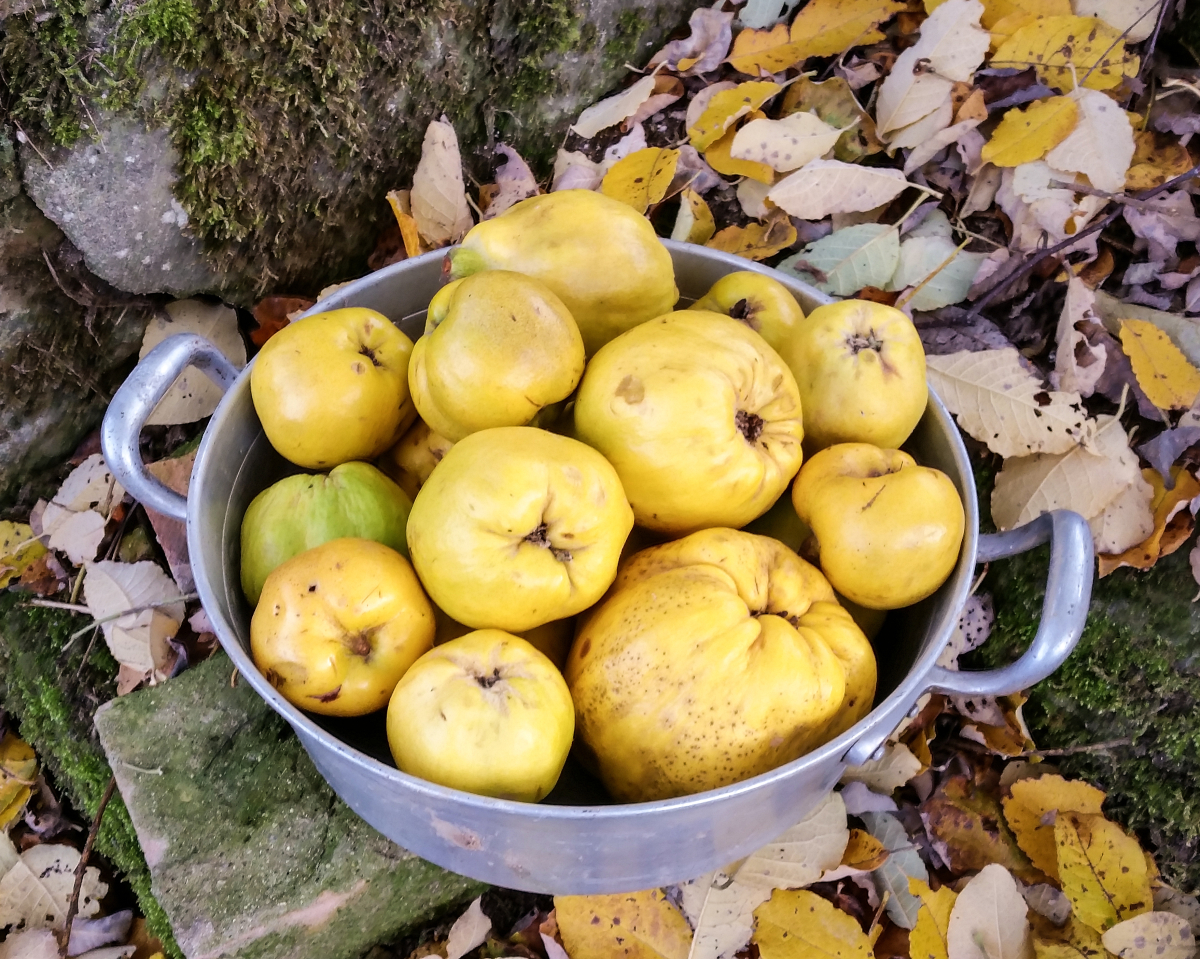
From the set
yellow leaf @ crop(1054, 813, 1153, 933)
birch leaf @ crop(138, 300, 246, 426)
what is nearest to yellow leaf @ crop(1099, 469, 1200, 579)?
yellow leaf @ crop(1054, 813, 1153, 933)

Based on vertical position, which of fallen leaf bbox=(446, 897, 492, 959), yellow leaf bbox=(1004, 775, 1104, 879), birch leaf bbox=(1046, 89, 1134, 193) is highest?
birch leaf bbox=(1046, 89, 1134, 193)

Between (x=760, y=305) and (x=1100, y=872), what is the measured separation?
114 centimetres

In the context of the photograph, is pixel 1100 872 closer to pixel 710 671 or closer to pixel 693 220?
pixel 710 671

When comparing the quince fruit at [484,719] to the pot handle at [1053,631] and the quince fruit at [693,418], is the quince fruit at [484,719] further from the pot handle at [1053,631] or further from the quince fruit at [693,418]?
the pot handle at [1053,631]

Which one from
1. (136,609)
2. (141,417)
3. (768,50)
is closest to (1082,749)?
(768,50)

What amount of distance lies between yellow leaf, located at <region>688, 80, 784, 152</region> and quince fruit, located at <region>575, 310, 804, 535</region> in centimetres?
90

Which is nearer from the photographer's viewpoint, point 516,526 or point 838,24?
point 516,526

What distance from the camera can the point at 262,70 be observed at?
5.09 feet

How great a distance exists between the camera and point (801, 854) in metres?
1.61

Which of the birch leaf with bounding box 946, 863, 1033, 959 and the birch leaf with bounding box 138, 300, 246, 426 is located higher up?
the birch leaf with bounding box 138, 300, 246, 426

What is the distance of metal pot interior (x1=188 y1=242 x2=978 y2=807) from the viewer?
3.84 ft

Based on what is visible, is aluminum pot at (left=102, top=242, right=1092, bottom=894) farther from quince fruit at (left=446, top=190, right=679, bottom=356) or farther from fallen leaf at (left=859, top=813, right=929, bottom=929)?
fallen leaf at (left=859, top=813, right=929, bottom=929)

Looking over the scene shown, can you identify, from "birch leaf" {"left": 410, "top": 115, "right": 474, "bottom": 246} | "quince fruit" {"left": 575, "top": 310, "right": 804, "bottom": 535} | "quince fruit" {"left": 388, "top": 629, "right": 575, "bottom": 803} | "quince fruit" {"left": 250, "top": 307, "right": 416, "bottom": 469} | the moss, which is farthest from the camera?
"birch leaf" {"left": 410, "top": 115, "right": 474, "bottom": 246}

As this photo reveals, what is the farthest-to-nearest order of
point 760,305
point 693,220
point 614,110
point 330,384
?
point 614,110, point 693,220, point 760,305, point 330,384
